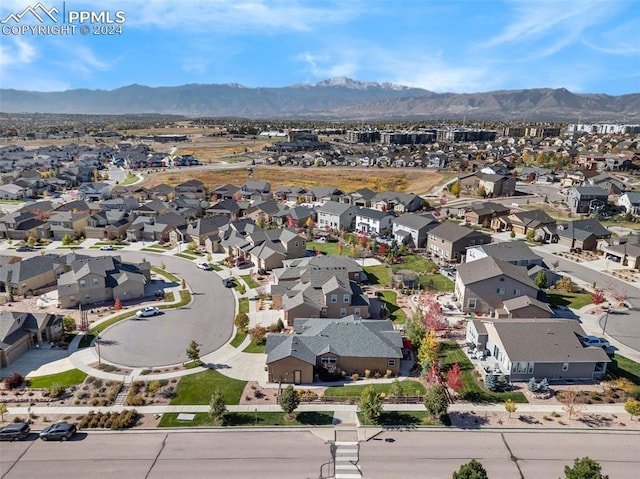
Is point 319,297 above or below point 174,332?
above

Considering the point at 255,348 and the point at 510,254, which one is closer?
the point at 255,348

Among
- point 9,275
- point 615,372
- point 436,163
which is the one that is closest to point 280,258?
point 9,275

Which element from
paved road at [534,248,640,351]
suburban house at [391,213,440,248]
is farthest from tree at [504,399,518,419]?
suburban house at [391,213,440,248]

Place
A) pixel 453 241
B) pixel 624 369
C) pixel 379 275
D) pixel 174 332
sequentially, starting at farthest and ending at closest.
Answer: pixel 453 241
pixel 379 275
pixel 174 332
pixel 624 369

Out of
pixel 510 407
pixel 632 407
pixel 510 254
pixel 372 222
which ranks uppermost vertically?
pixel 510 254

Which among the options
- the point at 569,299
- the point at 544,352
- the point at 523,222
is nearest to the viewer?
the point at 544,352

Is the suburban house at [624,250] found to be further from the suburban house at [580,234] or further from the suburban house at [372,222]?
the suburban house at [372,222]

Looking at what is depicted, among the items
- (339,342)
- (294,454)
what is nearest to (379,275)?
(339,342)

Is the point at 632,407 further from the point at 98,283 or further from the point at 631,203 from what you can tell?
the point at 631,203
